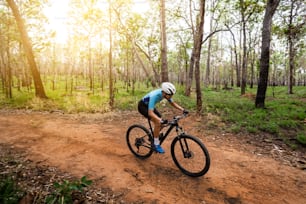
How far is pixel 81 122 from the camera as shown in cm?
916

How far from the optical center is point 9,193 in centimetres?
313

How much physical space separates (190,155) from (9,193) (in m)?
3.63

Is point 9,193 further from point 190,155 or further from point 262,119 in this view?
point 262,119

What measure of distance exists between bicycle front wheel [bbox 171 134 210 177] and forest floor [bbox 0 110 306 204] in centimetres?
21

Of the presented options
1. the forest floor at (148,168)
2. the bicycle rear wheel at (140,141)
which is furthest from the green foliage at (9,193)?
the bicycle rear wheel at (140,141)

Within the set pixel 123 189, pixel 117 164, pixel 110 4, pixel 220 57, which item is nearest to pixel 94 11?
pixel 110 4

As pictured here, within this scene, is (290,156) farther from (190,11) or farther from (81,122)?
(190,11)

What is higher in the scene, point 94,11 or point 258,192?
point 94,11

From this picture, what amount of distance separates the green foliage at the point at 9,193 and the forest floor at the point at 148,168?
0.74 feet

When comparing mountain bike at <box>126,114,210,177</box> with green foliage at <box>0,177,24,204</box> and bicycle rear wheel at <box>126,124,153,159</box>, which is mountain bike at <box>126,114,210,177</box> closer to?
bicycle rear wheel at <box>126,124,153,159</box>

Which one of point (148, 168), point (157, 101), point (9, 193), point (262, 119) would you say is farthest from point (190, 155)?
point (262, 119)

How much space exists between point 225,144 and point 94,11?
12658mm

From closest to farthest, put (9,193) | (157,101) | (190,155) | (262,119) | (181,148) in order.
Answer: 1. (9,193)
2. (190,155)
3. (181,148)
4. (157,101)
5. (262,119)

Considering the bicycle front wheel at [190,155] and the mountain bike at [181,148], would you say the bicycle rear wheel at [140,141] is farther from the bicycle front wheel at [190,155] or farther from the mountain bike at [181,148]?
the bicycle front wheel at [190,155]
